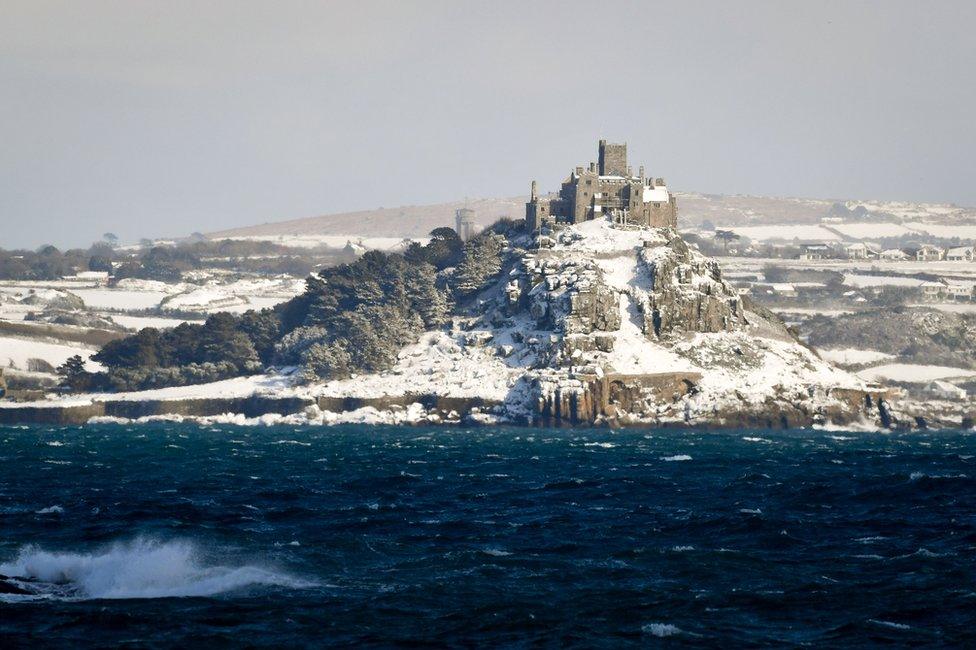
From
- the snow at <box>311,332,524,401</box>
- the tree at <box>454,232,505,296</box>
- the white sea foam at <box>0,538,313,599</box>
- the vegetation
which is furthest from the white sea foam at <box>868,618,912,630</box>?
the tree at <box>454,232,505,296</box>

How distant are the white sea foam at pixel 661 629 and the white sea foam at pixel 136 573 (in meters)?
12.3

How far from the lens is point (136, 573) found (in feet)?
186

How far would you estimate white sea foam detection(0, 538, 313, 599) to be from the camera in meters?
54.0

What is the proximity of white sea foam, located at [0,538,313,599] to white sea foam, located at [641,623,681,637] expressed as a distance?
40.4ft

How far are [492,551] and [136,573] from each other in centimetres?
1332

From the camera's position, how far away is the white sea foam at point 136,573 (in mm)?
54031

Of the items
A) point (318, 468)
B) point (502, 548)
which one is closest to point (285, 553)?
point (502, 548)

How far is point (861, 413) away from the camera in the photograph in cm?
16625

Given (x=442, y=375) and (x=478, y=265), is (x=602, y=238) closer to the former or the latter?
(x=478, y=265)

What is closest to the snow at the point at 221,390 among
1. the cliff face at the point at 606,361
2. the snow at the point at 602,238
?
the cliff face at the point at 606,361

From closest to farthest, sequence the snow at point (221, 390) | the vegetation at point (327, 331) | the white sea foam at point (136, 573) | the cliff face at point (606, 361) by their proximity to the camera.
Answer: the white sea foam at point (136, 573) → the cliff face at point (606, 361) → the snow at point (221, 390) → the vegetation at point (327, 331)

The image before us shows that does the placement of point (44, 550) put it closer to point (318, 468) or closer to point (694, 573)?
point (694, 573)

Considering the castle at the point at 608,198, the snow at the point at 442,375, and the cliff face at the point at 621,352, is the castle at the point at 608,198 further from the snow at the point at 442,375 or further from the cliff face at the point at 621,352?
the snow at the point at 442,375

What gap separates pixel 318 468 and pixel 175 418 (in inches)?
2980
